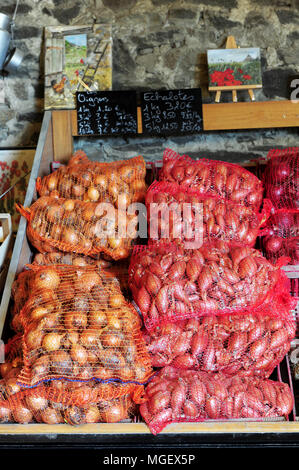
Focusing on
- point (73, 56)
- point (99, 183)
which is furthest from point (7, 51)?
point (99, 183)

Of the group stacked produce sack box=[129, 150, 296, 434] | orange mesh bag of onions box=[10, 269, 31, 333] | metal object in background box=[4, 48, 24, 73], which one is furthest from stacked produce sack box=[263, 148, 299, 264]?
metal object in background box=[4, 48, 24, 73]

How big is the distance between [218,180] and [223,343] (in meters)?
0.75

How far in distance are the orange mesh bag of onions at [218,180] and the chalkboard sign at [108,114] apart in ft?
2.09

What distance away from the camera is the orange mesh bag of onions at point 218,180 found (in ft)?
6.65

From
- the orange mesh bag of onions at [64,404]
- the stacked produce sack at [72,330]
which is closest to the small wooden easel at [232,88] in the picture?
the stacked produce sack at [72,330]

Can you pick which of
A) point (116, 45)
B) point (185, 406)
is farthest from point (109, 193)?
point (116, 45)

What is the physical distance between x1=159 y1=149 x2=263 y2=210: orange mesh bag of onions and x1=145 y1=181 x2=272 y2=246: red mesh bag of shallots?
6cm

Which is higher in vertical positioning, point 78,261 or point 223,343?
point 78,261

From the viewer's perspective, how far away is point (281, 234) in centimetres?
207

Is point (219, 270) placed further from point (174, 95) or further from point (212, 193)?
point (174, 95)

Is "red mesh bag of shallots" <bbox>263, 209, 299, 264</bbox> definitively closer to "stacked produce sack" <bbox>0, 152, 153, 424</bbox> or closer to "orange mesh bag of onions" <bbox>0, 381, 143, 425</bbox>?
"stacked produce sack" <bbox>0, 152, 153, 424</bbox>

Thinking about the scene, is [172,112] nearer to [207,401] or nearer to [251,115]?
[251,115]

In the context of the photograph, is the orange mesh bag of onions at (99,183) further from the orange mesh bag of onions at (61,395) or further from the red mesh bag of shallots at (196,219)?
the orange mesh bag of onions at (61,395)

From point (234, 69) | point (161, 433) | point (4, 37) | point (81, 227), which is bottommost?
point (161, 433)
